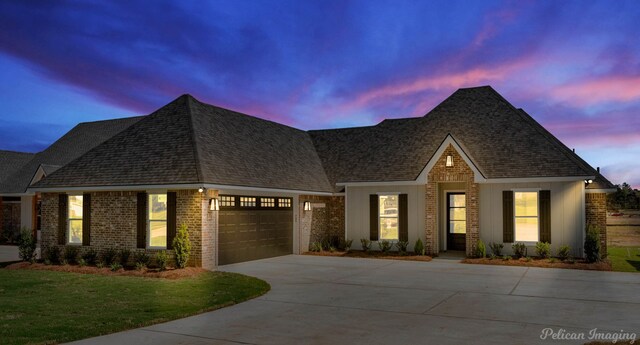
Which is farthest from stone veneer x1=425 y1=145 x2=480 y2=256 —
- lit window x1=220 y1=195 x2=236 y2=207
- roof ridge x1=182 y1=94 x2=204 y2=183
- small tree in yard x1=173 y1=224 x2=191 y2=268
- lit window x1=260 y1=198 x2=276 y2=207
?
small tree in yard x1=173 y1=224 x2=191 y2=268

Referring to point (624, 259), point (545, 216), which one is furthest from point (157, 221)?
point (624, 259)

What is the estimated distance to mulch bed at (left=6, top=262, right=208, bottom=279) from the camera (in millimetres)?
16500

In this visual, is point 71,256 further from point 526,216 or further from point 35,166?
→ point 35,166

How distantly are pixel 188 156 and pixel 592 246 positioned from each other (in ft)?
A: 49.2

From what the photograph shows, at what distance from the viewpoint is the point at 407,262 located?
20.9 m

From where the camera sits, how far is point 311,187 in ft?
80.7

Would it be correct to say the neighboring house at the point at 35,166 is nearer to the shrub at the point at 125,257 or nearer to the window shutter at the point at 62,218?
the window shutter at the point at 62,218

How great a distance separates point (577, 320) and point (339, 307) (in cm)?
473

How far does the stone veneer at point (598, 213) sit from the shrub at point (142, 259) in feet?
55.0

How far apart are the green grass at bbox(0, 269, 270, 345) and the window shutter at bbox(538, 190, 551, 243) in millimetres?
12160

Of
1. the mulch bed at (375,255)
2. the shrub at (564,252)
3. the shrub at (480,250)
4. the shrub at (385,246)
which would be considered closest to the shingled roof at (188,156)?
the mulch bed at (375,255)

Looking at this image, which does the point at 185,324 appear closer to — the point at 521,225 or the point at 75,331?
the point at 75,331

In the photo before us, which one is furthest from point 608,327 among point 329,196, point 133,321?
point 329,196

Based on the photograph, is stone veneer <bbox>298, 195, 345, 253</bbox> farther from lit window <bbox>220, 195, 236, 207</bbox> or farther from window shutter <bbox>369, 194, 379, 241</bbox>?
lit window <bbox>220, 195, 236, 207</bbox>
